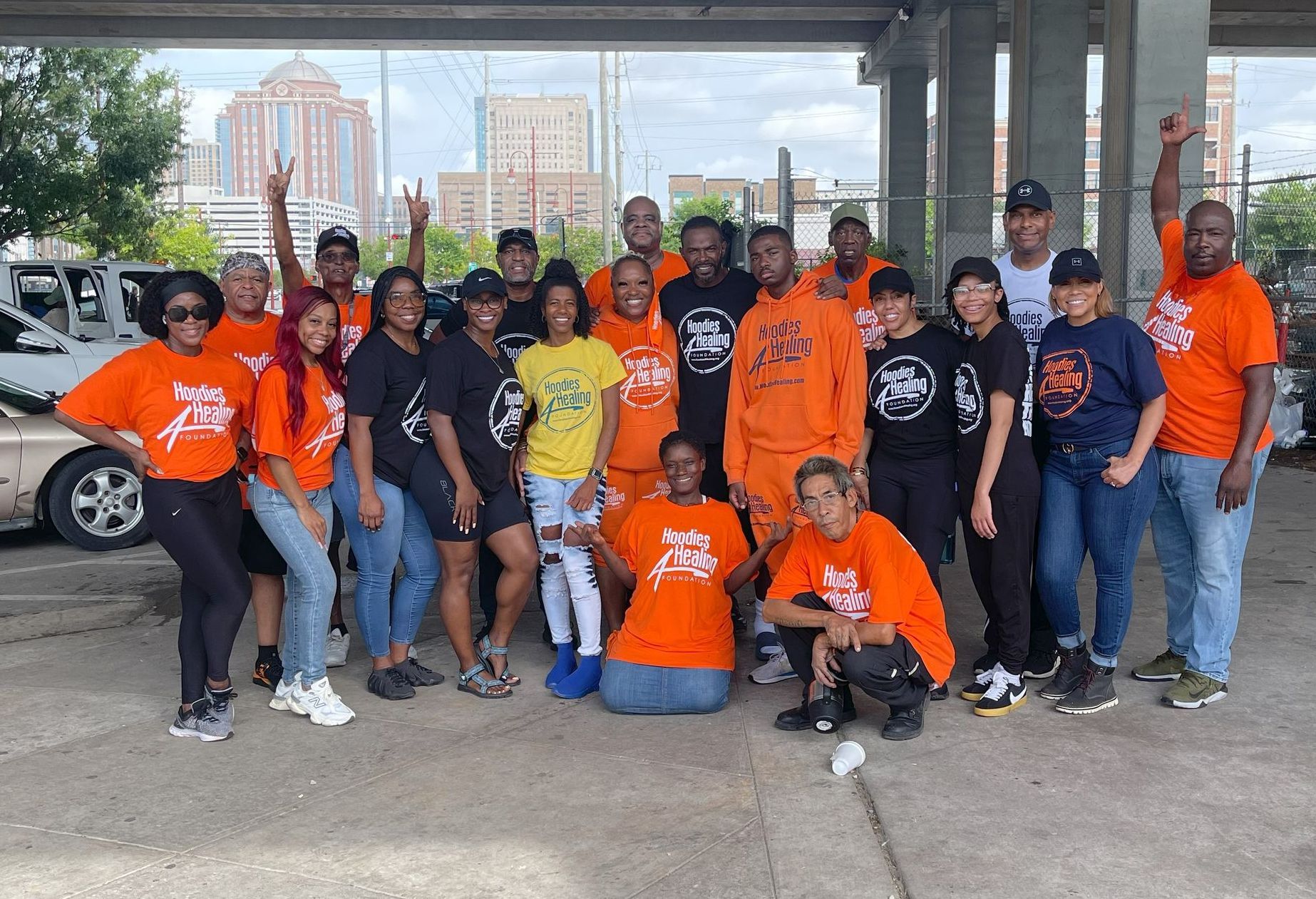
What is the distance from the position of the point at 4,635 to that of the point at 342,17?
18.9m

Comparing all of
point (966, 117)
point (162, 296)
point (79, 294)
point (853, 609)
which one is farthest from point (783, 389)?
point (966, 117)

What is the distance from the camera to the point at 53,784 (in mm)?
4312

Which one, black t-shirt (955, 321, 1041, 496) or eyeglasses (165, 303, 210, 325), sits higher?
eyeglasses (165, 303, 210, 325)

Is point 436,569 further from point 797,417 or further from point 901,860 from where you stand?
point 901,860

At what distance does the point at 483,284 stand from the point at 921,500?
2.13m

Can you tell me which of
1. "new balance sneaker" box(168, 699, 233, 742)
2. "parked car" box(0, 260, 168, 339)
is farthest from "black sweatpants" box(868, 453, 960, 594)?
"parked car" box(0, 260, 168, 339)

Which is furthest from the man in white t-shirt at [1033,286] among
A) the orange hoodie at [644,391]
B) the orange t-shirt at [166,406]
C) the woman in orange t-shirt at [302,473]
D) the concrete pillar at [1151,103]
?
the concrete pillar at [1151,103]

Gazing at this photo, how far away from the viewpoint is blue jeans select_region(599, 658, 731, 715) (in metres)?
4.95

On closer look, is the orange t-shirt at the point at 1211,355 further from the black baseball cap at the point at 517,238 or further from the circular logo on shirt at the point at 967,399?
the black baseball cap at the point at 517,238

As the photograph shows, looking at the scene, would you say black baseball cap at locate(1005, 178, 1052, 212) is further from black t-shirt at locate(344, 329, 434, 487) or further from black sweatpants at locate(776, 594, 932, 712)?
black t-shirt at locate(344, 329, 434, 487)

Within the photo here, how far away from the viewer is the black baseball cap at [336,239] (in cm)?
573

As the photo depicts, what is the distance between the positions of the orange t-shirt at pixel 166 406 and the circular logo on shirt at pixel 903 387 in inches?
109

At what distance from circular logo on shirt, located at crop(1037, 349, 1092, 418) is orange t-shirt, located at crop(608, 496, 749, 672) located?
1422mm

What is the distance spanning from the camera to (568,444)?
17.6ft
